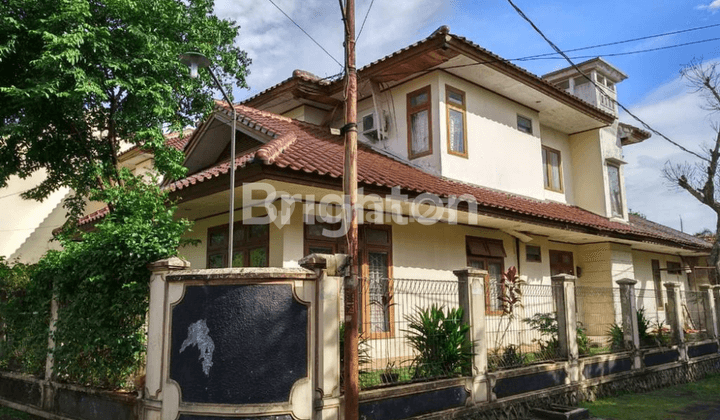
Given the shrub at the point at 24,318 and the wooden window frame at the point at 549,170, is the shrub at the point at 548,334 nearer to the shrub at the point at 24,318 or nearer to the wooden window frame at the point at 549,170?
the wooden window frame at the point at 549,170

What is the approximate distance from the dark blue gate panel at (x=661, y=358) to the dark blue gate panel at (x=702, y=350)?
800 millimetres

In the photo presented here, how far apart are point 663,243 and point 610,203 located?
77.7 inches

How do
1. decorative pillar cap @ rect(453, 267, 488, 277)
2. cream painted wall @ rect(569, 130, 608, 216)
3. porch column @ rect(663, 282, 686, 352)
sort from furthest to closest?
cream painted wall @ rect(569, 130, 608, 216)
porch column @ rect(663, 282, 686, 352)
decorative pillar cap @ rect(453, 267, 488, 277)

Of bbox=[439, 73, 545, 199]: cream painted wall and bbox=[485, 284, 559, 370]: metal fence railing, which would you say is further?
bbox=[439, 73, 545, 199]: cream painted wall

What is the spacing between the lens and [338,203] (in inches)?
388

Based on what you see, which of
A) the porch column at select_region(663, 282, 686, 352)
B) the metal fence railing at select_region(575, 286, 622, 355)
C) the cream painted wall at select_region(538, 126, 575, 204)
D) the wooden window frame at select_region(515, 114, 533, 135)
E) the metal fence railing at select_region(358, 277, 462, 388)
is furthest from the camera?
the cream painted wall at select_region(538, 126, 575, 204)

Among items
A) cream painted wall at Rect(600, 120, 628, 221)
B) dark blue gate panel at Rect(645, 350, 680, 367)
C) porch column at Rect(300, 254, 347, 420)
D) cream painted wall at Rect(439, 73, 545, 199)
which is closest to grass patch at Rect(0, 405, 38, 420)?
porch column at Rect(300, 254, 347, 420)

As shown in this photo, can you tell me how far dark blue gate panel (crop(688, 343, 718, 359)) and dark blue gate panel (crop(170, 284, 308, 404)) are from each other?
10.5 metres

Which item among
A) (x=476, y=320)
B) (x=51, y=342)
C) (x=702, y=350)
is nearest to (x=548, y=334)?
(x=476, y=320)

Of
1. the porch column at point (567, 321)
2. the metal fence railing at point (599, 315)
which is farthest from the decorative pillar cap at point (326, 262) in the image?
the metal fence railing at point (599, 315)

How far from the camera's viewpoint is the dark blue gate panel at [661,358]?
11.0 m

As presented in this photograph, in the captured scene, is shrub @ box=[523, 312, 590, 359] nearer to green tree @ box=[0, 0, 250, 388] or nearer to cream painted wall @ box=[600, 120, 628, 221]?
green tree @ box=[0, 0, 250, 388]

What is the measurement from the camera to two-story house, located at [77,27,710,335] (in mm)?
9344

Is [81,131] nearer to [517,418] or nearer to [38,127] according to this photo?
[38,127]
